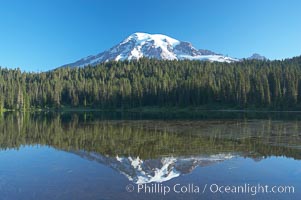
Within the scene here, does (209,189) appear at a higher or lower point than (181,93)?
lower

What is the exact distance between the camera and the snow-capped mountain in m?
20.1

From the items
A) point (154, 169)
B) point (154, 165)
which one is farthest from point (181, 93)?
point (154, 169)

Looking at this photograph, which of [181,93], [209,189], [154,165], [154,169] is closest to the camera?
[209,189]

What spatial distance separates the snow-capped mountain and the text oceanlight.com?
1375 mm

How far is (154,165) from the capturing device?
2358 cm

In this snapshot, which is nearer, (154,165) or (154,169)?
(154,169)

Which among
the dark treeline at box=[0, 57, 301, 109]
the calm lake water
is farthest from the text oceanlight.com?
the dark treeline at box=[0, 57, 301, 109]

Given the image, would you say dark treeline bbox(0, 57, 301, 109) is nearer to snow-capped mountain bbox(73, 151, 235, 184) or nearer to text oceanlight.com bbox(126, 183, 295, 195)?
snow-capped mountain bbox(73, 151, 235, 184)

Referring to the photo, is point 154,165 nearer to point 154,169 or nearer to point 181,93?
point 154,169

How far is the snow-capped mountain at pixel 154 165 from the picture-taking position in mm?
20123

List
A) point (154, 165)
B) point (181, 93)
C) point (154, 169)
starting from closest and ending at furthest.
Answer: point (154, 169) < point (154, 165) < point (181, 93)

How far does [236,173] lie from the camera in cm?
2084

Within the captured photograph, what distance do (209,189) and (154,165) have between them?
7142 millimetres

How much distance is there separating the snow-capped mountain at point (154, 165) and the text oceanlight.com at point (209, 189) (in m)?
1.38
